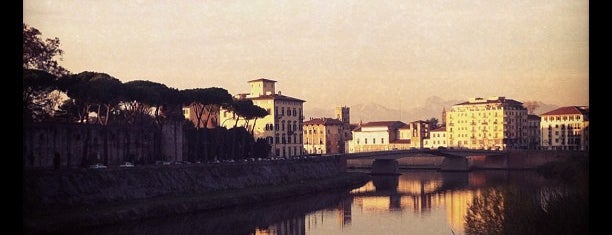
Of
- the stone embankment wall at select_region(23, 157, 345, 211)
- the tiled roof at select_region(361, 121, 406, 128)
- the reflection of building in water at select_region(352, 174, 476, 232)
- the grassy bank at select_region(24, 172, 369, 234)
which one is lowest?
the reflection of building in water at select_region(352, 174, 476, 232)

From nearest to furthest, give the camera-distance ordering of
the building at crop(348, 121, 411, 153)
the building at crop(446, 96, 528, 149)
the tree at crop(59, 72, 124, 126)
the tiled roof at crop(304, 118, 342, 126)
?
the tree at crop(59, 72, 124, 126), the building at crop(446, 96, 528, 149), the tiled roof at crop(304, 118, 342, 126), the building at crop(348, 121, 411, 153)

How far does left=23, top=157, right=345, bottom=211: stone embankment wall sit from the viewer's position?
121 feet

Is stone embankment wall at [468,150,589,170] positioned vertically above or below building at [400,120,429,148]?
below

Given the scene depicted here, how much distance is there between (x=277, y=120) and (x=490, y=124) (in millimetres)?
53965

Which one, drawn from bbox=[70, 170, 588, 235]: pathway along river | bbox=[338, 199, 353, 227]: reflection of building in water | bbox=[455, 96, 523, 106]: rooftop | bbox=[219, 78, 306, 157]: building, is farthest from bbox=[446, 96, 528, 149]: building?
bbox=[338, 199, 353, 227]: reflection of building in water

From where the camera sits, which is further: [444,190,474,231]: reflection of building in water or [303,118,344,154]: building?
[303,118,344,154]: building

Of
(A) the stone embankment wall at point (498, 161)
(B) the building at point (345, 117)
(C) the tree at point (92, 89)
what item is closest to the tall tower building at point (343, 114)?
(B) the building at point (345, 117)

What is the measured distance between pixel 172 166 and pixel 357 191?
2237 cm

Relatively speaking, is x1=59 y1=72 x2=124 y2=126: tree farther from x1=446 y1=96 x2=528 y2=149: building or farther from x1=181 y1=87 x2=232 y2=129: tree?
x1=446 y1=96 x2=528 y2=149: building

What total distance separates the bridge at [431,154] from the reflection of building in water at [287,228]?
1732 inches

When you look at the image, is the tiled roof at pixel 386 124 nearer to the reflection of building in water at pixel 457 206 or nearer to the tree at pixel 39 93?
the reflection of building in water at pixel 457 206

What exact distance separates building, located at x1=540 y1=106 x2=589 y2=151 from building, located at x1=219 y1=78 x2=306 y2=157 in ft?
148

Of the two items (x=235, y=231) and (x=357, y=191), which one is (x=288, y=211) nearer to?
(x=235, y=231)

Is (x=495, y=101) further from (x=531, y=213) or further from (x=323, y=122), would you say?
(x=531, y=213)
